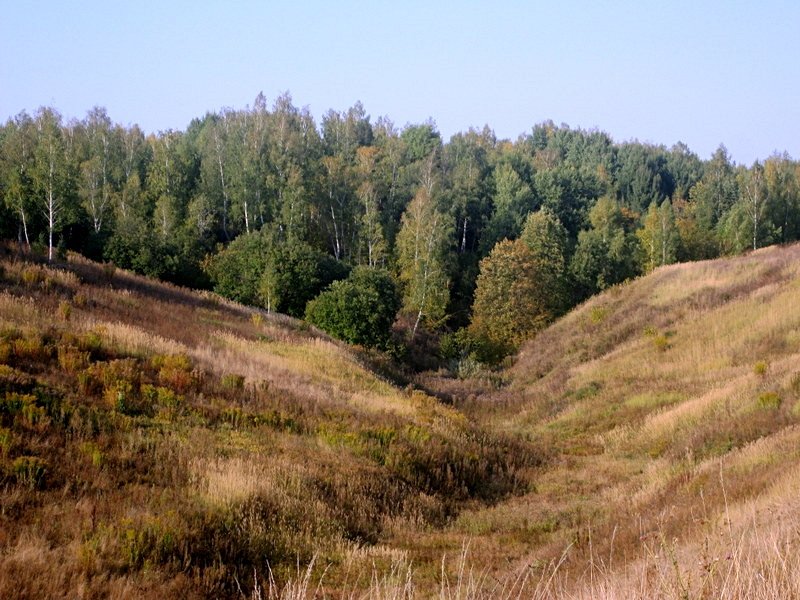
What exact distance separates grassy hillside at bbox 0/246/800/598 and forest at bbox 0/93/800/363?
55.1 feet

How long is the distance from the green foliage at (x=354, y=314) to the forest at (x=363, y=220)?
10 cm

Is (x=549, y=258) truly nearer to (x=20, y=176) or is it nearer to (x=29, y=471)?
(x=20, y=176)

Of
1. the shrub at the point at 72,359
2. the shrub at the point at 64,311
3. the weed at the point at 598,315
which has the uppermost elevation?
the shrub at the point at 64,311

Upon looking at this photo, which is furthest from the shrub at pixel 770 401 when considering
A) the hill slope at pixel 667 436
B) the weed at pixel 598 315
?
the weed at pixel 598 315

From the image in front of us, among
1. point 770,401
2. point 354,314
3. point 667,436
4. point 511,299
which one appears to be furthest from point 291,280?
point 770,401

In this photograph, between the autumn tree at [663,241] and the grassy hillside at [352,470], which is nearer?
the grassy hillside at [352,470]

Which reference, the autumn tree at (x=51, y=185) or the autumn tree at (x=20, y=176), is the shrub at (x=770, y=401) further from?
the autumn tree at (x=20, y=176)

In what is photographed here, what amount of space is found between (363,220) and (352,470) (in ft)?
179

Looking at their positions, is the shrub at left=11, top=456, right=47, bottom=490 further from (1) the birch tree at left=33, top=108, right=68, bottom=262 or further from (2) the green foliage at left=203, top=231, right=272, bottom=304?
(2) the green foliage at left=203, top=231, right=272, bottom=304

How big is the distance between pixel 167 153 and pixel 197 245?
13098mm

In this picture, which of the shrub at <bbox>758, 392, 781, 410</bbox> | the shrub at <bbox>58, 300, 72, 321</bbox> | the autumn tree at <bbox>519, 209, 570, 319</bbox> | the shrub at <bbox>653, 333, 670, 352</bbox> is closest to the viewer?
the shrub at <bbox>758, 392, 781, 410</bbox>

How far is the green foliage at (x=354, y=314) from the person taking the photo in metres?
40.2

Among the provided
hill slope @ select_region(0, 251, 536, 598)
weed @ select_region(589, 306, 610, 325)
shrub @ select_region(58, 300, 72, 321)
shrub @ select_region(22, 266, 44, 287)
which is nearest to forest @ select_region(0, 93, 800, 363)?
shrub @ select_region(22, 266, 44, 287)

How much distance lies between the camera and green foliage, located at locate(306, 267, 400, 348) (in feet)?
132
